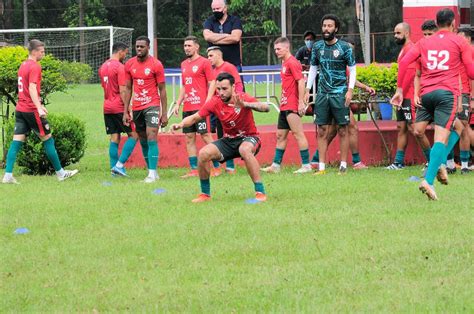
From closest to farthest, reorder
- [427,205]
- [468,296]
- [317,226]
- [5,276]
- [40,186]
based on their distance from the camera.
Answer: [468,296] < [5,276] < [317,226] < [427,205] < [40,186]

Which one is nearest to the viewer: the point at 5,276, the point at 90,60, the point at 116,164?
the point at 5,276

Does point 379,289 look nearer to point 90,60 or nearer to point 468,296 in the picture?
point 468,296

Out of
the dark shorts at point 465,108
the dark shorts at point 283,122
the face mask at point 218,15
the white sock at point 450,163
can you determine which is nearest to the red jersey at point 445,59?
the dark shorts at point 465,108

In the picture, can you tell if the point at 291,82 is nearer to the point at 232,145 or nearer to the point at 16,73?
the point at 232,145

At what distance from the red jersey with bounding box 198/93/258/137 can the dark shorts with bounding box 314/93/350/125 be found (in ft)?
9.20

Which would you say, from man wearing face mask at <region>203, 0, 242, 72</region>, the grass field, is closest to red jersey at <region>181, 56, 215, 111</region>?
man wearing face mask at <region>203, 0, 242, 72</region>

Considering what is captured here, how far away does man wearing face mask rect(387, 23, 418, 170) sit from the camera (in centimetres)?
1476

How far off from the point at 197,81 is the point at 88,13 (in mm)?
50223

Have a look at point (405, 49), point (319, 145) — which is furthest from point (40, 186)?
point (405, 49)

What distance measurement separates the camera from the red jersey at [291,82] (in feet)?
49.3

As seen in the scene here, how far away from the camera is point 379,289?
7.57 metres

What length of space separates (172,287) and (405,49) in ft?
25.5

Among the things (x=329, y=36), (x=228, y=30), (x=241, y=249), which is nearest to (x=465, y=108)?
(x=329, y=36)

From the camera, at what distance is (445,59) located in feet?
37.9
